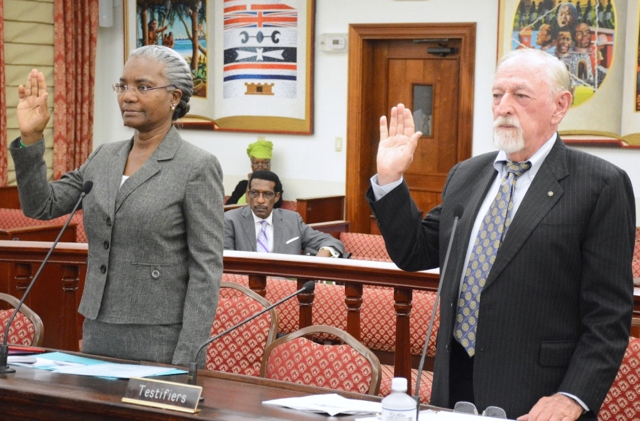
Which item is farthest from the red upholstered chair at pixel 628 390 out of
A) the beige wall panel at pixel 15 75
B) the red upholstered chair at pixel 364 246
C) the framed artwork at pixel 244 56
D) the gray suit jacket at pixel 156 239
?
the beige wall panel at pixel 15 75

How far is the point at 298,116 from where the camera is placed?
9.66 m

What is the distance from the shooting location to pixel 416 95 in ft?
30.2

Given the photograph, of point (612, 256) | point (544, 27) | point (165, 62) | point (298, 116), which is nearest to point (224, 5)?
point (298, 116)

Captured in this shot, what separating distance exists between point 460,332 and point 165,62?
3.36 feet

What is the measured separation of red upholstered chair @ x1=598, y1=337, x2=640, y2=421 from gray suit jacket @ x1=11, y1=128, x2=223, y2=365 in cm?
121

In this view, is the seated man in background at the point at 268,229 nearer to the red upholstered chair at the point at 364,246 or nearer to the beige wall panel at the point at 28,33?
the red upholstered chair at the point at 364,246

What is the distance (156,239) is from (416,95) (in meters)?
6.98

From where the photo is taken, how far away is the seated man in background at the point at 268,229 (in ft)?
20.5

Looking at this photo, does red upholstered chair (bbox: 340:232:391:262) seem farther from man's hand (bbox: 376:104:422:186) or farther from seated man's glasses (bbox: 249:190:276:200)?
man's hand (bbox: 376:104:422:186)

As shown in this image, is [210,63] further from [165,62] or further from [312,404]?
[312,404]

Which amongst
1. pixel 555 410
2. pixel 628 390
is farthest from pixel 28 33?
pixel 555 410

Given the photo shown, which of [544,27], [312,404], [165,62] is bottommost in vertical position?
[312,404]

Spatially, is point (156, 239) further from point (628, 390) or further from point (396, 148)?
point (628, 390)


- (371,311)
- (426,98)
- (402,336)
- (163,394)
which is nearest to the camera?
(163,394)
